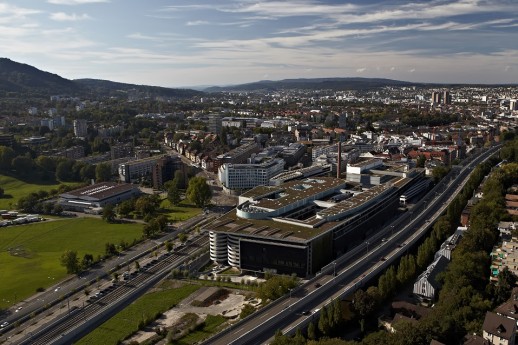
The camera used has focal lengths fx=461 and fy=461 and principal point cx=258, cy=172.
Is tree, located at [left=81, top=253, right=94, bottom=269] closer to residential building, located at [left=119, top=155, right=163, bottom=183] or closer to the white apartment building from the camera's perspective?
the white apartment building

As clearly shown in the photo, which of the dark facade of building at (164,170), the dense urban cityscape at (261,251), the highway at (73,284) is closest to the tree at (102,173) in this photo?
the dense urban cityscape at (261,251)

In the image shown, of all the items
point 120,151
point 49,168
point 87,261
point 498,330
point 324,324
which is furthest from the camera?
point 120,151

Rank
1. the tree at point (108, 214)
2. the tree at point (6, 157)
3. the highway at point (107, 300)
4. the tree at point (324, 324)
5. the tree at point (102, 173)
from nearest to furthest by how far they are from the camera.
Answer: the tree at point (324, 324)
the highway at point (107, 300)
the tree at point (108, 214)
the tree at point (102, 173)
the tree at point (6, 157)

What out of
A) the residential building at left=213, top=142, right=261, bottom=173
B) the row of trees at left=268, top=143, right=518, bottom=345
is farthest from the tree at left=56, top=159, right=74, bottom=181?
the row of trees at left=268, top=143, right=518, bottom=345

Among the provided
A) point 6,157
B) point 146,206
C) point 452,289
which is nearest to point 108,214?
point 146,206

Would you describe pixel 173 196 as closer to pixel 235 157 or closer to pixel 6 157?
pixel 235 157

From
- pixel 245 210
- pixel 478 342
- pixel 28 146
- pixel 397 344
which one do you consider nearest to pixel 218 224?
pixel 245 210

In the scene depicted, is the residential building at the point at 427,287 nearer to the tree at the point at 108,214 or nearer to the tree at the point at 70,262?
the tree at the point at 70,262
